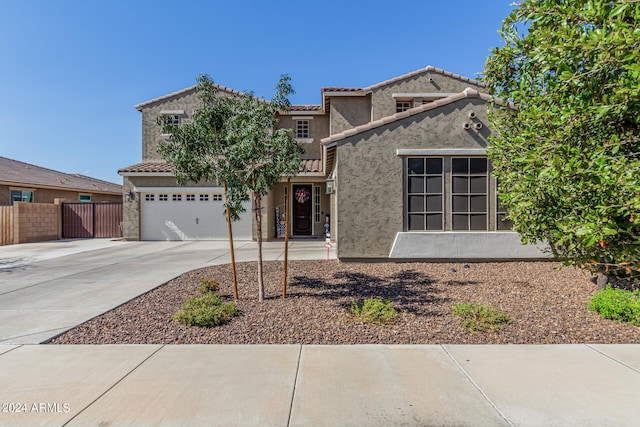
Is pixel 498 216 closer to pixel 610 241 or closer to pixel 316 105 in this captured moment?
pixel 610 241

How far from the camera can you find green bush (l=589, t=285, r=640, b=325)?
5.03m

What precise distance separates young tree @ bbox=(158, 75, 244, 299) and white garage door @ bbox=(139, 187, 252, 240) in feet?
34.8

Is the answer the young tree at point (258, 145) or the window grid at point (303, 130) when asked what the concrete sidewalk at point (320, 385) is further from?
the window grid at point (303, 130)

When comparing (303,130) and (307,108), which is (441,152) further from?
(307,108)

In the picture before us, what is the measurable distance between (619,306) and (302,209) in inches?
541

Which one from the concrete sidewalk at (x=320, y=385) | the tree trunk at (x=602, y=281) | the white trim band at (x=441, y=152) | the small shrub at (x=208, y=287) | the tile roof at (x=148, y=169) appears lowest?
A: the concrete sidewalk at (x=320, y=385)

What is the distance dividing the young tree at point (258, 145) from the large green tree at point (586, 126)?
357cm

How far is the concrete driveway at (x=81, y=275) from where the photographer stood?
545 cm

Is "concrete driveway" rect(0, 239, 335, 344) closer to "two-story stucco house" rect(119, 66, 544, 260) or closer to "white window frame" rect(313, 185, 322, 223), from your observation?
"two-story stucco house" rect(119, 66, 544, 260)

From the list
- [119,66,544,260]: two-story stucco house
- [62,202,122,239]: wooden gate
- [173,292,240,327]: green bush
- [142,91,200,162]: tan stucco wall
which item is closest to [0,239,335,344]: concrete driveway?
[173,292,240,327]: green bush

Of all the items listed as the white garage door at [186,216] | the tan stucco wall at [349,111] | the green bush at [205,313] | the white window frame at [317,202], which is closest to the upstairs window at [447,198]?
the green bush at [205,313]

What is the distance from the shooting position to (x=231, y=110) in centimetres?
624

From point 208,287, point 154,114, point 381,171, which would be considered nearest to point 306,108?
point 154,114

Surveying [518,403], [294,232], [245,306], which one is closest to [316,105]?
[294,232]
